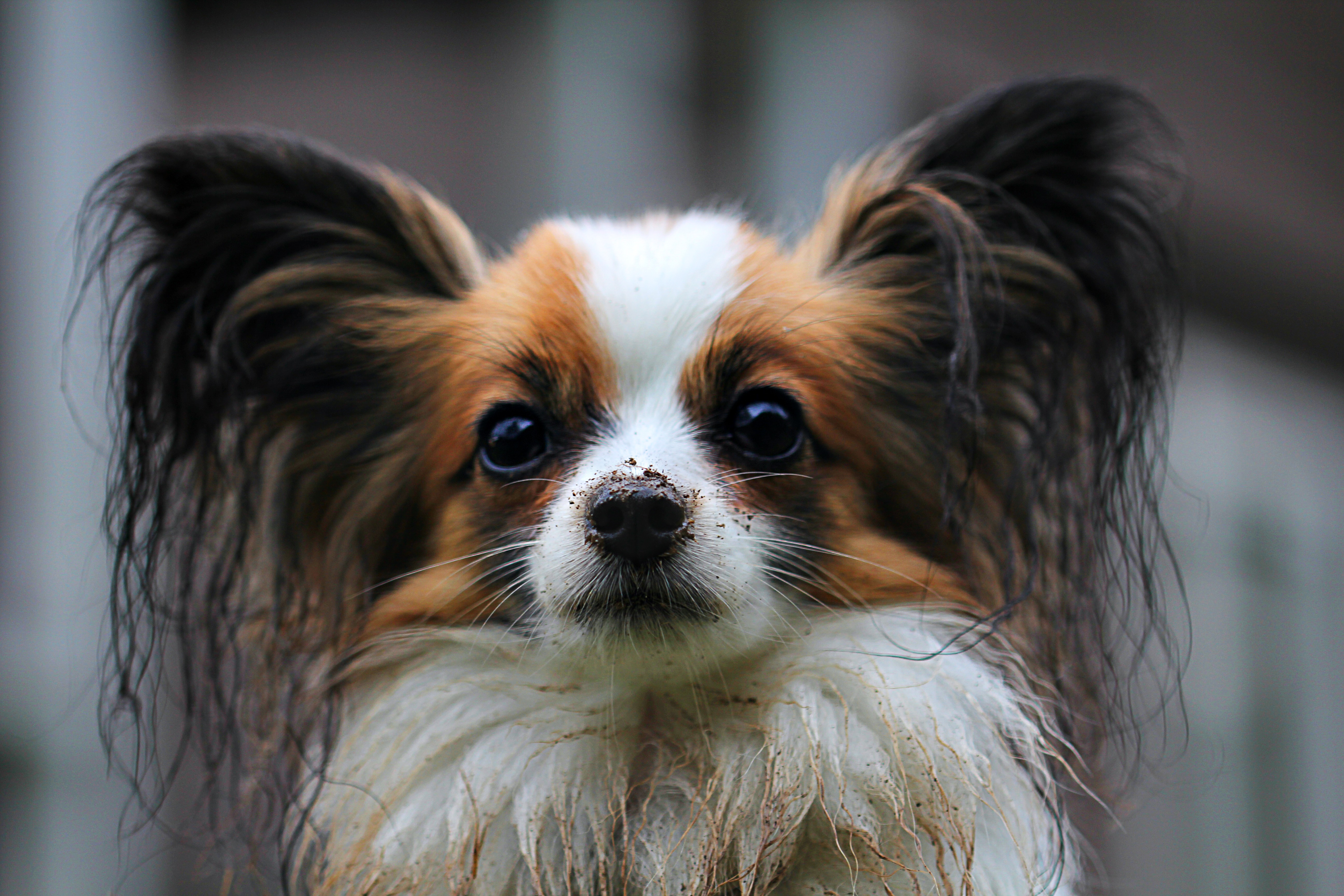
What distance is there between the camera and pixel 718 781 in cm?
132

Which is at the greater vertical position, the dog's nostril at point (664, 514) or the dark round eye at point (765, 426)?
the dark round eye at point (765, 426)

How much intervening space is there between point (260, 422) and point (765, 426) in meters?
0.79

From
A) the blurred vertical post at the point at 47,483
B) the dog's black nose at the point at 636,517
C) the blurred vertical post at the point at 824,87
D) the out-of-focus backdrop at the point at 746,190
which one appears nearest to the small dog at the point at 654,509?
the dog's black nose at the point at 636,517

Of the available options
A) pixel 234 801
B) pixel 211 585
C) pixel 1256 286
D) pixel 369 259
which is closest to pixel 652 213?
pixel 369 259

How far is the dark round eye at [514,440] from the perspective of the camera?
1.42 meters

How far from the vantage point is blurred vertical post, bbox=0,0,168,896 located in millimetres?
2857

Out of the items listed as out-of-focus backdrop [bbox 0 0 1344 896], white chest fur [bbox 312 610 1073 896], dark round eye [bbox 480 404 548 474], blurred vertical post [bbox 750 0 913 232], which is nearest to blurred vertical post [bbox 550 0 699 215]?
out-of-focus backdrop [bbox 0 0 1344 896]

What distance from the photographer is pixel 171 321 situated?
1484 mm

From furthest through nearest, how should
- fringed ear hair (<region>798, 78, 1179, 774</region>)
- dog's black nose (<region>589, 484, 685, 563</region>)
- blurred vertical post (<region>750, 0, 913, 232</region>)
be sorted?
blurred vertical post (<region>750, 0, 913, 232</region>), fringed ear hair (<region>798, 78, 1179, 774</region>), dog's black nose (<region>589, 484, 685, 563</region>)

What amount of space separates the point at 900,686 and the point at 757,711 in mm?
184

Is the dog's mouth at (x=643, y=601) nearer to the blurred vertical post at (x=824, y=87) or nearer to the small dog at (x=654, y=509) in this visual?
the small dog at (x=654, y=509)

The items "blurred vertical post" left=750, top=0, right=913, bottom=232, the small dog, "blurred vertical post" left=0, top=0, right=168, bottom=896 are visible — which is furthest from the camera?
"blurred vertical post" left=750, top=0, right=913, bottom=232

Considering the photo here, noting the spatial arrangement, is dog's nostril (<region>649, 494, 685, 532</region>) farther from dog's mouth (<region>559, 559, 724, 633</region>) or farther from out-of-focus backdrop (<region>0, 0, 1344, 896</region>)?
out-of-focus backdrop (<region>0, 0, 1344, 896</region>)

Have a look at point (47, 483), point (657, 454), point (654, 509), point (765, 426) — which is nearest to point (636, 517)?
point (654, 509)
